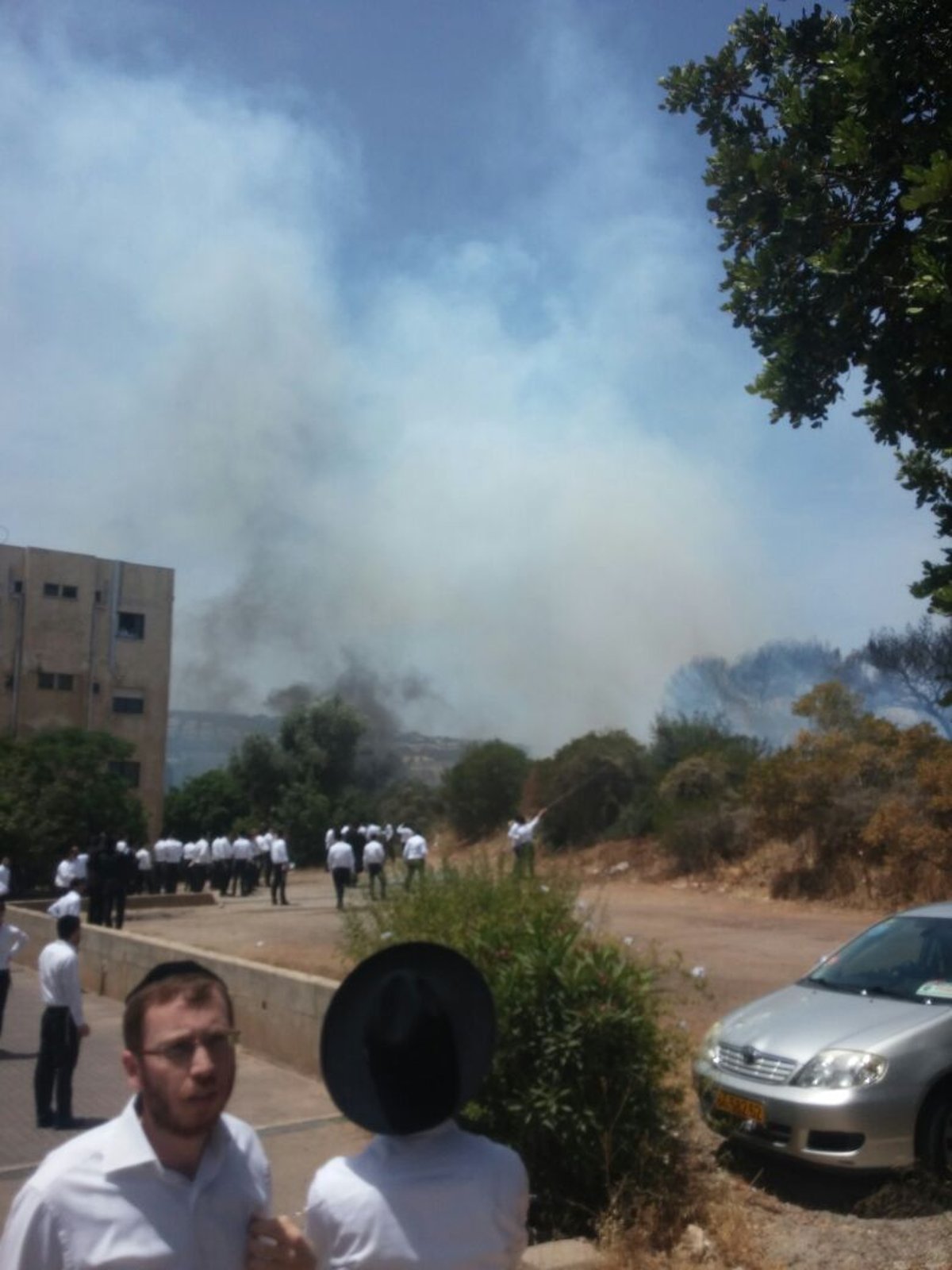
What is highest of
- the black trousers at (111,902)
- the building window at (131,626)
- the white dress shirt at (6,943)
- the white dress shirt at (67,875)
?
the building window at (131,626)

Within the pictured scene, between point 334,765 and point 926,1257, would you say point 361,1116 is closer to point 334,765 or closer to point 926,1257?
point 926,1257

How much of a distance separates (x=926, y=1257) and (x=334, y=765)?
51.3 meters

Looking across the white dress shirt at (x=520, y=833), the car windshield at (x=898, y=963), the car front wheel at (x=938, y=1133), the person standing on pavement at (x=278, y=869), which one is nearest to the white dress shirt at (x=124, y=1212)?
the car front wheel at (x=938, y=1133)

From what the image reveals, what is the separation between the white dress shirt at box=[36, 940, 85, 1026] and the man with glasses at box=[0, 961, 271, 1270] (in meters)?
6.66

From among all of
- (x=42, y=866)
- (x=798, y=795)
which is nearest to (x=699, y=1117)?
(x=798, y=795)

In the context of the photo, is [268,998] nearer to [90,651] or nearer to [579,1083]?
[579,1083]

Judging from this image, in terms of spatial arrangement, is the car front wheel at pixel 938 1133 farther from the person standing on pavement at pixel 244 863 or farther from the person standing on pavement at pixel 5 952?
the person standing on pavement at pixel 244 863

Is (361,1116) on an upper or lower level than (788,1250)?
upper

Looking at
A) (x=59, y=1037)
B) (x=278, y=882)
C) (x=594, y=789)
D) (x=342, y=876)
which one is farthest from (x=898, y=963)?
(x=594, y=789)

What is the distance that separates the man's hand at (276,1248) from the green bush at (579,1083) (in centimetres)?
345

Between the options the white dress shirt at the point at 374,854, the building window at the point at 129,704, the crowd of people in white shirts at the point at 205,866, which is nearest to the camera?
the white dress shirt at the point at 374,854

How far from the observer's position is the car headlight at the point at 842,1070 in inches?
231

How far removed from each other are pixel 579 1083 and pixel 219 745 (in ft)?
488

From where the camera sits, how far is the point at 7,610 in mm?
46250
